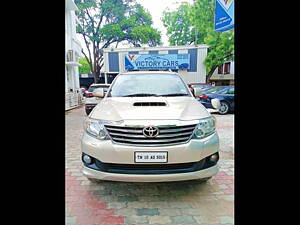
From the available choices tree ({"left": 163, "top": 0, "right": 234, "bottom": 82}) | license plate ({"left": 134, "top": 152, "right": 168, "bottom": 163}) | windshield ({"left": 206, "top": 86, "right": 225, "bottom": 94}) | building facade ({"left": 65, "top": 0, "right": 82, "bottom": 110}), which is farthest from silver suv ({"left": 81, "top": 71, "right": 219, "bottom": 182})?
tree ({"left": 163, "top": 0, "right": 234, "bottom": 82})

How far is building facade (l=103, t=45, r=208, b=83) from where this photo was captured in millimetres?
17156

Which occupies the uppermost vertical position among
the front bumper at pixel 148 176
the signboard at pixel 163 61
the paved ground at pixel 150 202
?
the signboard at pixel 163 61

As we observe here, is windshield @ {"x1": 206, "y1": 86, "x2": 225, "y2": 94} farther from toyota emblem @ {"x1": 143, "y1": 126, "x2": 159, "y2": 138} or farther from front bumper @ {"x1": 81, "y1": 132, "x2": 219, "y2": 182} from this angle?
toyota emblem @ {"x1": 143, "y1": 126, "x2": 159, "y2": 138}

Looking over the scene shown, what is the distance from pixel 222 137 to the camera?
6.01m

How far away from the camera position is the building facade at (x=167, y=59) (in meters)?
17.2

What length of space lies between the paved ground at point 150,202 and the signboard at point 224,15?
3.28 metres

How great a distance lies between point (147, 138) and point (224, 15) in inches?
164

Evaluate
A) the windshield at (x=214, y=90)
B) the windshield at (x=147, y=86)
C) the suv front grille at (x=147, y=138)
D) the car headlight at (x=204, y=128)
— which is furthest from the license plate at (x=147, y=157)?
the windshield at (x=214, y=90)

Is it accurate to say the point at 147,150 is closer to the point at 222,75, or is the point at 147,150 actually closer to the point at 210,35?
the point at 210,35

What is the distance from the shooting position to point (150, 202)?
267 cm

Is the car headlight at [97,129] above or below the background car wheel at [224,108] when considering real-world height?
above

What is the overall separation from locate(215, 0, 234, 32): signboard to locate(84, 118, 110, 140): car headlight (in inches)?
142

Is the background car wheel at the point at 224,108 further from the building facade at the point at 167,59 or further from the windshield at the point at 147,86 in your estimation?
the building facade at the point at 167,59
